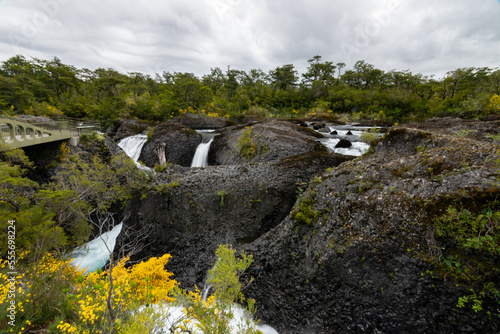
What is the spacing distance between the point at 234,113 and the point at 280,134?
22.8m

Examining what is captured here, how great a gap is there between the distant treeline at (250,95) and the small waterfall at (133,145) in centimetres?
1237

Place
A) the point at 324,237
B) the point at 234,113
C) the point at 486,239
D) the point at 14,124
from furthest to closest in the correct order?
the point at 234,113
the point at 14,124
the point at 324,237
the point at 486,239

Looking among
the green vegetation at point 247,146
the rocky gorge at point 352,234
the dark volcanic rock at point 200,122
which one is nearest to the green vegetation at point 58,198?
the rocky gorge at point 352,234

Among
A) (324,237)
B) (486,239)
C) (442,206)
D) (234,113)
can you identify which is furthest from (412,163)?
(234,113)

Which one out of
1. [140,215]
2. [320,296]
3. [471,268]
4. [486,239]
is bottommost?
[140,215]

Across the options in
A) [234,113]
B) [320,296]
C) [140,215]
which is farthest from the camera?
[234,113]

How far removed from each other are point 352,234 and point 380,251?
654mm

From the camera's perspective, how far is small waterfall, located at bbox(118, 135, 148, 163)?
19.5 m

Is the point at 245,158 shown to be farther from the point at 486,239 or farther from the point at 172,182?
the point at 486,239

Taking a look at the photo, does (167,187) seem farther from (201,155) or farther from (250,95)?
(250,95)

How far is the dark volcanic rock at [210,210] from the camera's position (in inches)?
304

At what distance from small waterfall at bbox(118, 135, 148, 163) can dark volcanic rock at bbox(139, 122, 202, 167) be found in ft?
2.06

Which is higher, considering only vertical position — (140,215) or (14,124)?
(14,124)

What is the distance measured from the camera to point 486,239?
3.48 m
